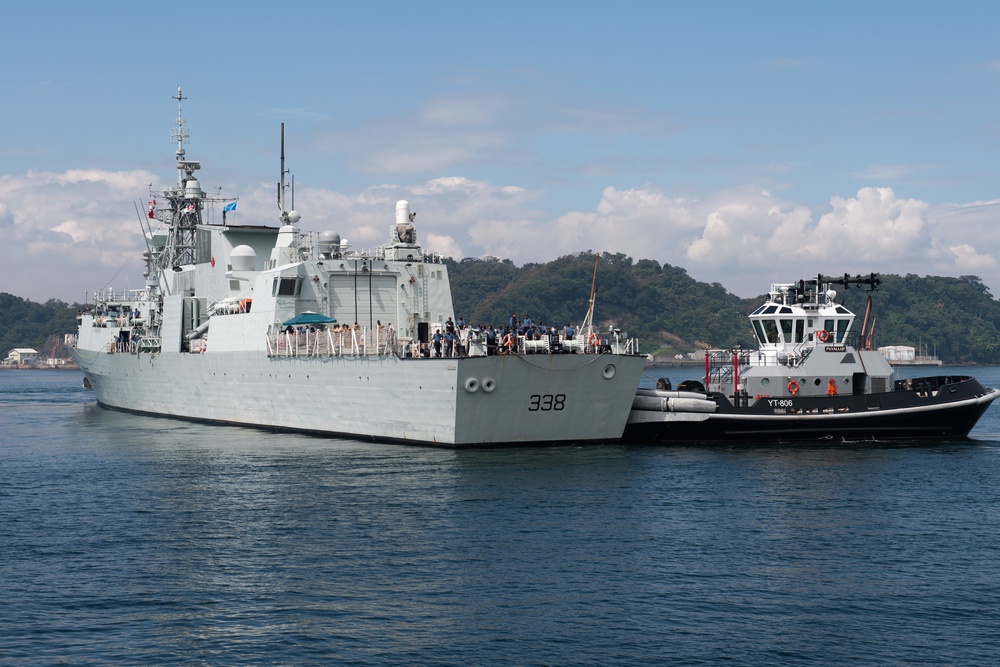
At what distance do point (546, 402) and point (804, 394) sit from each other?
11896 mm

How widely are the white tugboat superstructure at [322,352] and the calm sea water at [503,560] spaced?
1.86 meters

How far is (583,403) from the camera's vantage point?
38.1 meters

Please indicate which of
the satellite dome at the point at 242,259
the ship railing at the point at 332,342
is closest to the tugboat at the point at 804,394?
the ship railing at the point at 332,342

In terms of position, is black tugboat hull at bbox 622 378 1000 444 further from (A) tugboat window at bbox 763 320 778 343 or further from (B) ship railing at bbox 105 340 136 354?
(B) ship railing at bbox 105 340 136 354

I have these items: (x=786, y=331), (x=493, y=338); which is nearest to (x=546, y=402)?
(x=493, y=338)

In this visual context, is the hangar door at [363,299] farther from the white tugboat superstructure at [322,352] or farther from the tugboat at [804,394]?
the tugboat at [804,394]

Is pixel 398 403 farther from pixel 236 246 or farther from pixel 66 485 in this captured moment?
pixel 236 246

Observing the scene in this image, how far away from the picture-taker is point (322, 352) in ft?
137

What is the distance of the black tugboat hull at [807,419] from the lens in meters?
41.3

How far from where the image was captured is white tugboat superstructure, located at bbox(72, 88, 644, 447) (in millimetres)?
36906

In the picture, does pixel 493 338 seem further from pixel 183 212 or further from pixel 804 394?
pixel 183 212

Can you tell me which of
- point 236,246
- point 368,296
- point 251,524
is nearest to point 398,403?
point 368,296

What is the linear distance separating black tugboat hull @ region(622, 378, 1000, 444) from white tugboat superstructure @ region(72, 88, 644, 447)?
8.98 feet

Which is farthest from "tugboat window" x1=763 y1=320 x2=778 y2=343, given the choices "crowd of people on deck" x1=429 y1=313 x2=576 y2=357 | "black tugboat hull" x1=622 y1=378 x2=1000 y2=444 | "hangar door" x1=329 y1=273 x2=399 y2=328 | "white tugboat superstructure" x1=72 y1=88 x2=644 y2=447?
"hangar door" x1=329 y1=273 x2=399 y2=328
